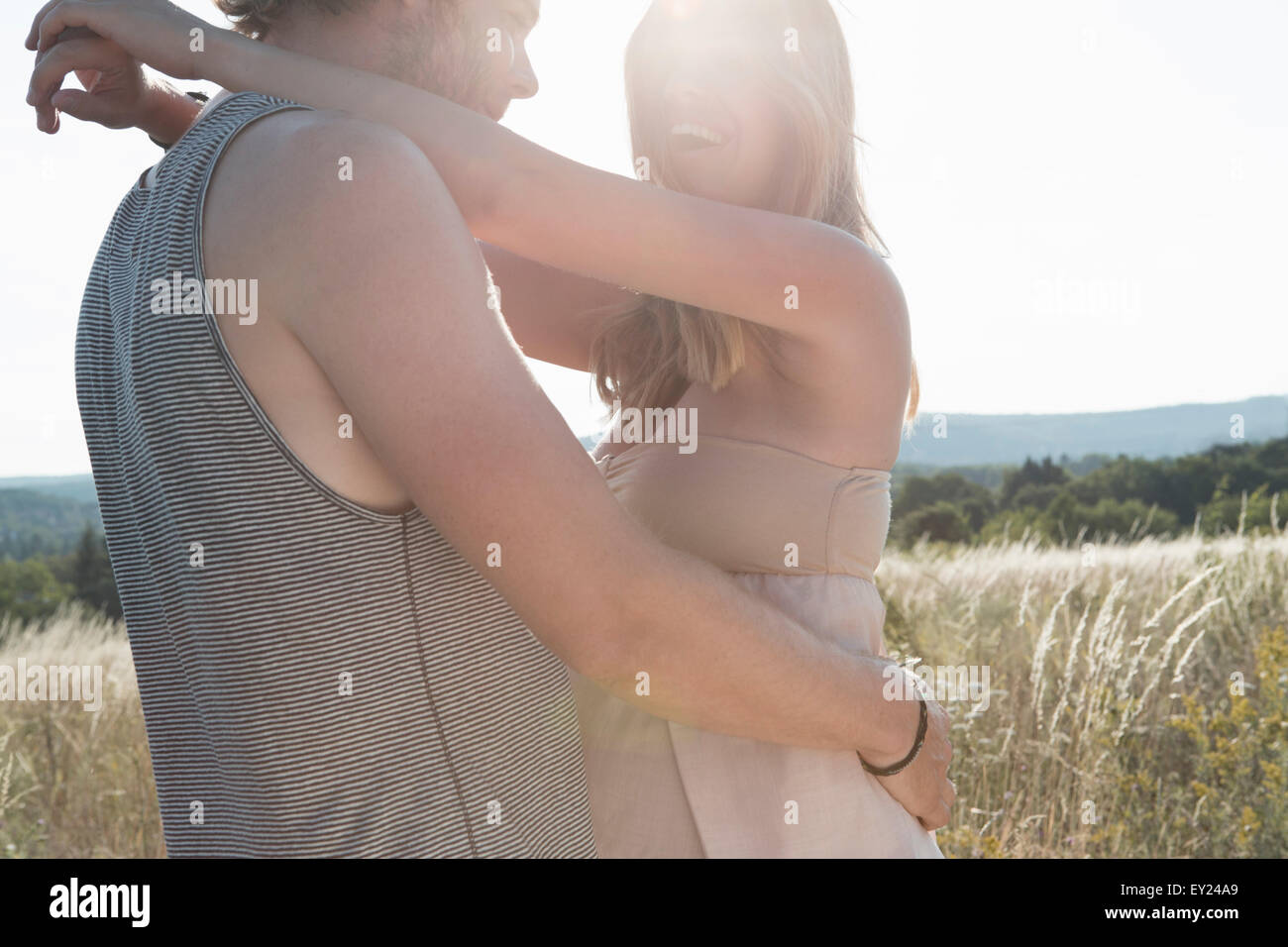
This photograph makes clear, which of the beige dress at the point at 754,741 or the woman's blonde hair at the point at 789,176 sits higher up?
the woman's blonde hair at the point at 789,176

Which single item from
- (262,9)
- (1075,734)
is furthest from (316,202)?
(1075,734)

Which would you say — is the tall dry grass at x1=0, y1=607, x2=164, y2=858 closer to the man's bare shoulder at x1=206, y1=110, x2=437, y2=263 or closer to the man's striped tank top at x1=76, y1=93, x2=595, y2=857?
the man's striped tank top at x1=76, y1=93, x2=595, y2=857

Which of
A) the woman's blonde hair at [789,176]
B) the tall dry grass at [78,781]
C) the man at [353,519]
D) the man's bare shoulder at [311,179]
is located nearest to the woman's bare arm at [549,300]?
the woman's blonde hair at [789,176]

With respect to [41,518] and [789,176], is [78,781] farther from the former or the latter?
[41,518]

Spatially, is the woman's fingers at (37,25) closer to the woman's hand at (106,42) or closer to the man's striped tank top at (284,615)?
the woman's hand at (106,42)

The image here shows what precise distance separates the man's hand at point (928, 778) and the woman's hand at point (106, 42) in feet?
5.10

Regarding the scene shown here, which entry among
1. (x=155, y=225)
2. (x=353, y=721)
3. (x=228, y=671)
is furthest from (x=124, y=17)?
(x=353, y=721)

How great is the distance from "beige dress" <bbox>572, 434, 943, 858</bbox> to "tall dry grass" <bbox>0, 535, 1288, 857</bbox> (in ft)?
5.86

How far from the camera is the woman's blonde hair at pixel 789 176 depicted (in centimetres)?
217

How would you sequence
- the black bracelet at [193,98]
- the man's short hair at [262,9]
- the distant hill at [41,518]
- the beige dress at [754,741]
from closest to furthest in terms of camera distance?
the man's short hair at [262,9], the beige dress at [754,741], the black bracelet at [193,98], the distant hill at [41,518]

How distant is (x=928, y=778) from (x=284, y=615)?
113 centimetres

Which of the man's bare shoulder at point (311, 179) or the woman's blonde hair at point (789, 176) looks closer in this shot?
the man's bare shoulder at point (311, 179)

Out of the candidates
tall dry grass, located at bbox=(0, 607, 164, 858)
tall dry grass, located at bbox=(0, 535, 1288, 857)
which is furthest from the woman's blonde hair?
tall dry grass, located at bbox=(0, 607, 164, 858)

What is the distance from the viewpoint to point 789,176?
2225mm
